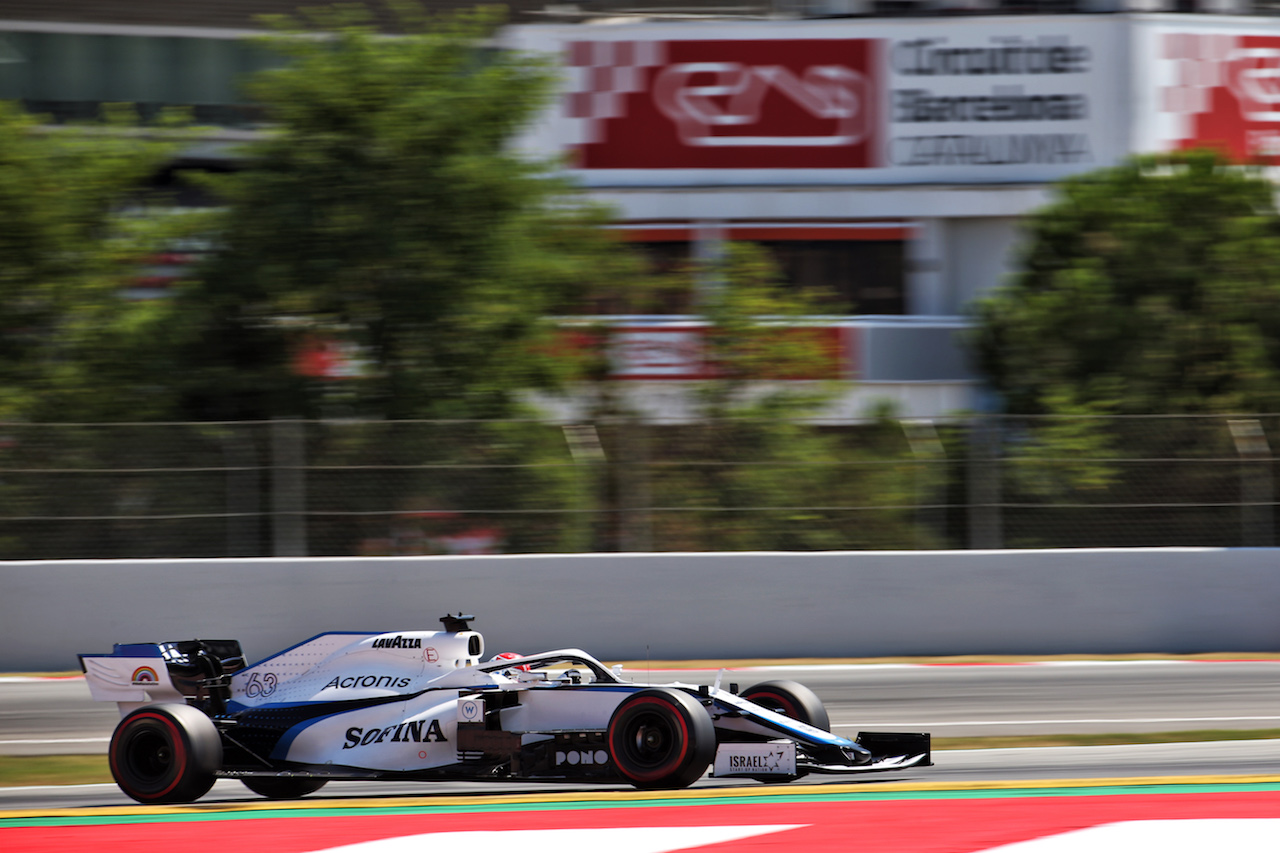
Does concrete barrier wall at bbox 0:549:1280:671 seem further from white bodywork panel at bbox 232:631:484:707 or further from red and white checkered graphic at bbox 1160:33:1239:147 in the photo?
red and white checkered graphic at bbox 1160:33:1239:147

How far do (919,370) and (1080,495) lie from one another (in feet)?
30.1

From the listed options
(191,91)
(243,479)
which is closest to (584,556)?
(243,479)

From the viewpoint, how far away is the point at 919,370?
21.5 meters

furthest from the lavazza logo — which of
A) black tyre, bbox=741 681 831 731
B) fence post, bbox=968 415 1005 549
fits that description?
fence post, bbox=968 415 1005 549

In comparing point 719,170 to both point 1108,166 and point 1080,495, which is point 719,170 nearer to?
point 1108,166

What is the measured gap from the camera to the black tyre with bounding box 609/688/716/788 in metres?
6.06

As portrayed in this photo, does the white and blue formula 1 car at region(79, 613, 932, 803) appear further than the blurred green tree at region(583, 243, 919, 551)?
No

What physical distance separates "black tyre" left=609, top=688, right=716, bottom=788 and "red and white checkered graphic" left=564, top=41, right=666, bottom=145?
15.9m

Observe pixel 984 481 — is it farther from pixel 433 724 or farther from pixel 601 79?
pixel 601 79

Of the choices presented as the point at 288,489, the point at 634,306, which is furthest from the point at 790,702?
the point at 634,306

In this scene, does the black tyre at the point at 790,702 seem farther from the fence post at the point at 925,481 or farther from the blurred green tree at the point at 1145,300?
the blurred green tree at the point at 1145,300

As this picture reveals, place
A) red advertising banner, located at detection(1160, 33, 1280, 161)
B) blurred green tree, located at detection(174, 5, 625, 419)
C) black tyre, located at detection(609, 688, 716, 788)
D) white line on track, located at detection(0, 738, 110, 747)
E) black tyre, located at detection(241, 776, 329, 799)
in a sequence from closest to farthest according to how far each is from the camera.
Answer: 1. black tyre, located at detection(609, 688, 716, 788)
2. black tyre, located at detection(241, 776, 329, 799)
3. white line on track, located at detection(0, 738, 110, 747)
4. blurred green tree, located at detection(174, 5, 625, 419)
5. red advertising banner, located at detection(1160, 33, 1280, 161)

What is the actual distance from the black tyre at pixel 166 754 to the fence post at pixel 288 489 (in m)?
5.60

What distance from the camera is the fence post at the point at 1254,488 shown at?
12.5 m
